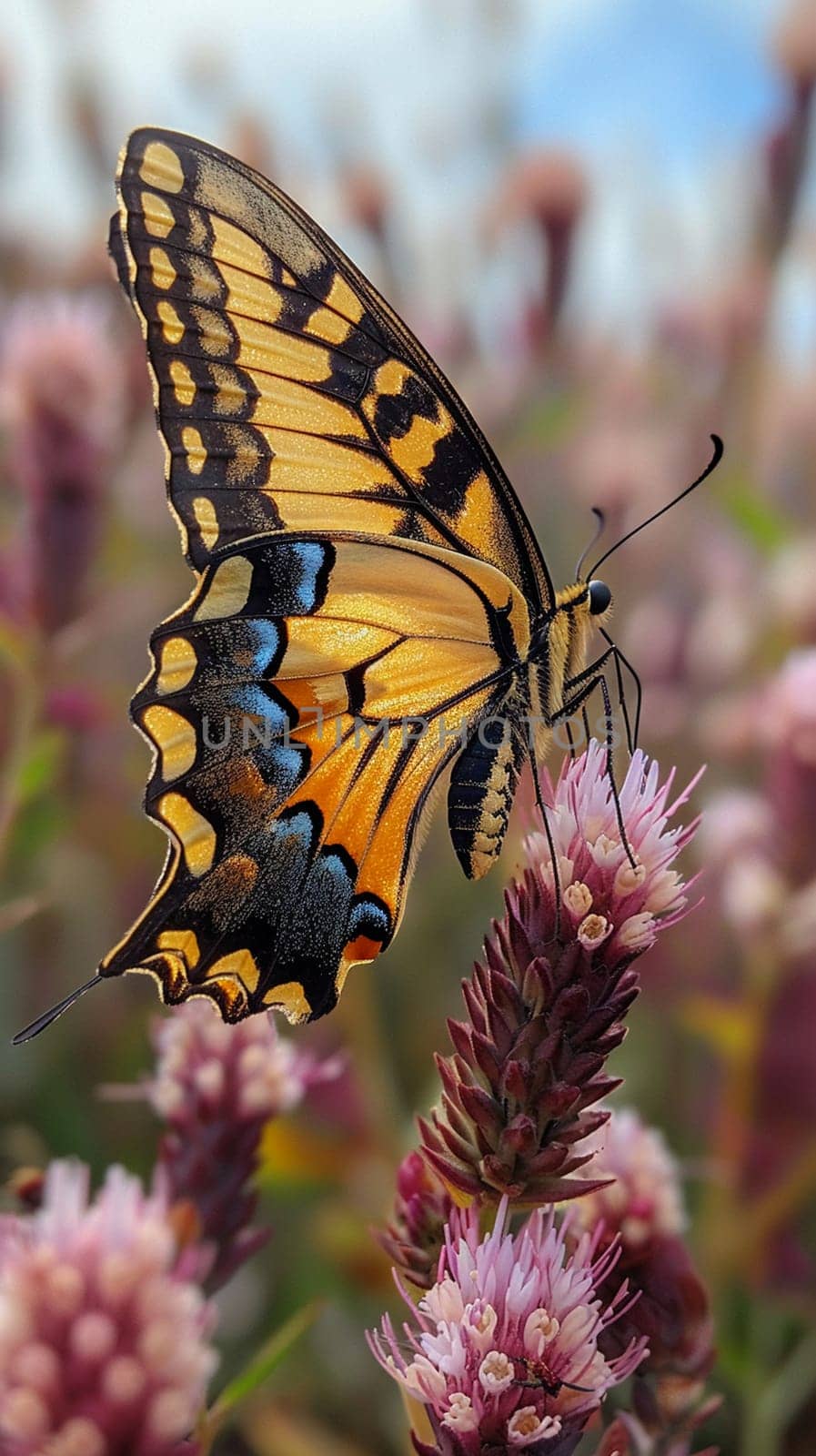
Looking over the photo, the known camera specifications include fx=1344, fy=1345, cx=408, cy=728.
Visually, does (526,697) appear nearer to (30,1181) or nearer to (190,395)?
(190,395)

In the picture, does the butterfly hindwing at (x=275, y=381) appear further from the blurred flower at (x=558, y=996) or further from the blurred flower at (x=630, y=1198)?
the blurred flower at (x=630, y=1198)

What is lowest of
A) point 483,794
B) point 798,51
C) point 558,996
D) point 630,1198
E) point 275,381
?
point 630,1198

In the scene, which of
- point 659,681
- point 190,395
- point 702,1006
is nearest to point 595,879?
point 190,395

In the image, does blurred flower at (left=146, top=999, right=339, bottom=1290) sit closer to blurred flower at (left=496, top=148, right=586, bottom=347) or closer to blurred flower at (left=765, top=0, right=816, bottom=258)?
blurred flower at (left=496, top=148, right=586, bottom=347)

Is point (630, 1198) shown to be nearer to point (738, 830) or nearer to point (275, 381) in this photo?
point (275, 381)

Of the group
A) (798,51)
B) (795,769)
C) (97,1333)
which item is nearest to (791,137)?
(798,51)

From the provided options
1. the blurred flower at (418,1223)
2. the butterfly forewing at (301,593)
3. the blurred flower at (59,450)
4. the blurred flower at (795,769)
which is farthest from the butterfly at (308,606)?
the blurred flower at (59,450)

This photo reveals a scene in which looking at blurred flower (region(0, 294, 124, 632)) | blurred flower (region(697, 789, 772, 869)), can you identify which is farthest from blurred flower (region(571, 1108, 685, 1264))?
blurred flower (region(0, 294, 124, 632))
